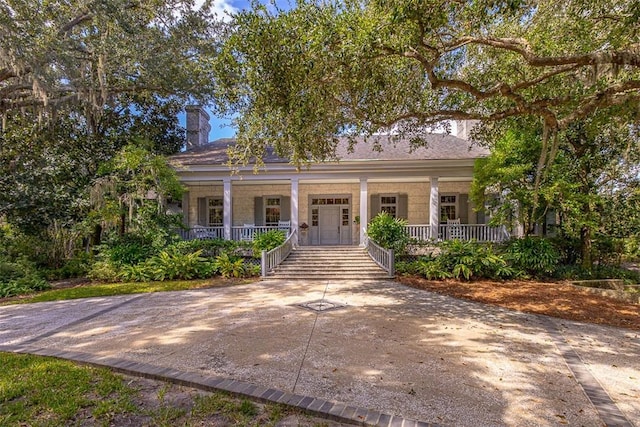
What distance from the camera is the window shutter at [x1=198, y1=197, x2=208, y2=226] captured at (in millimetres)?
15812

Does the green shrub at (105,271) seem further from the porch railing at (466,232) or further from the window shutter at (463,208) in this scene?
the window shutter at (463,208)

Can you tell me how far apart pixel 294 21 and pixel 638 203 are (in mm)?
14164

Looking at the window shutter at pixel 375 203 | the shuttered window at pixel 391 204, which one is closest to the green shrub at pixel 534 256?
the shuttered window at pixel 391 204

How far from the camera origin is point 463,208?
49.3ft

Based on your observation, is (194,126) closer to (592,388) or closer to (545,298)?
(545,298)

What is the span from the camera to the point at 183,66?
1336 centimetres

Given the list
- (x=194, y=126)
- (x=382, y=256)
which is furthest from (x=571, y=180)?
(x=194, y=126)

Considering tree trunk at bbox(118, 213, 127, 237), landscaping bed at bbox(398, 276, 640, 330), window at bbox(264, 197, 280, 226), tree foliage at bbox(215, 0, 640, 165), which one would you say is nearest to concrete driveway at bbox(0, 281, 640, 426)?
landscaping bed at bbox(398, 276, 640, 330)

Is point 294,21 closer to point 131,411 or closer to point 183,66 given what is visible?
point 131,411

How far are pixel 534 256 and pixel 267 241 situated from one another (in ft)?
29.5

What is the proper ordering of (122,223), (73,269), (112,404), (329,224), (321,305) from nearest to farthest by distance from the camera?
(112,404) < (321,305) < (73,269) < (122,223) < (329,224)

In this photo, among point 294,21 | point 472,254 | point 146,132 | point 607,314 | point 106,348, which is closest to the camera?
point 106,348

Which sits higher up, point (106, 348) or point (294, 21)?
point (294, 21)

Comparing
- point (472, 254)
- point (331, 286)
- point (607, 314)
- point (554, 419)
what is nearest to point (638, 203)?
point (472, 254)
